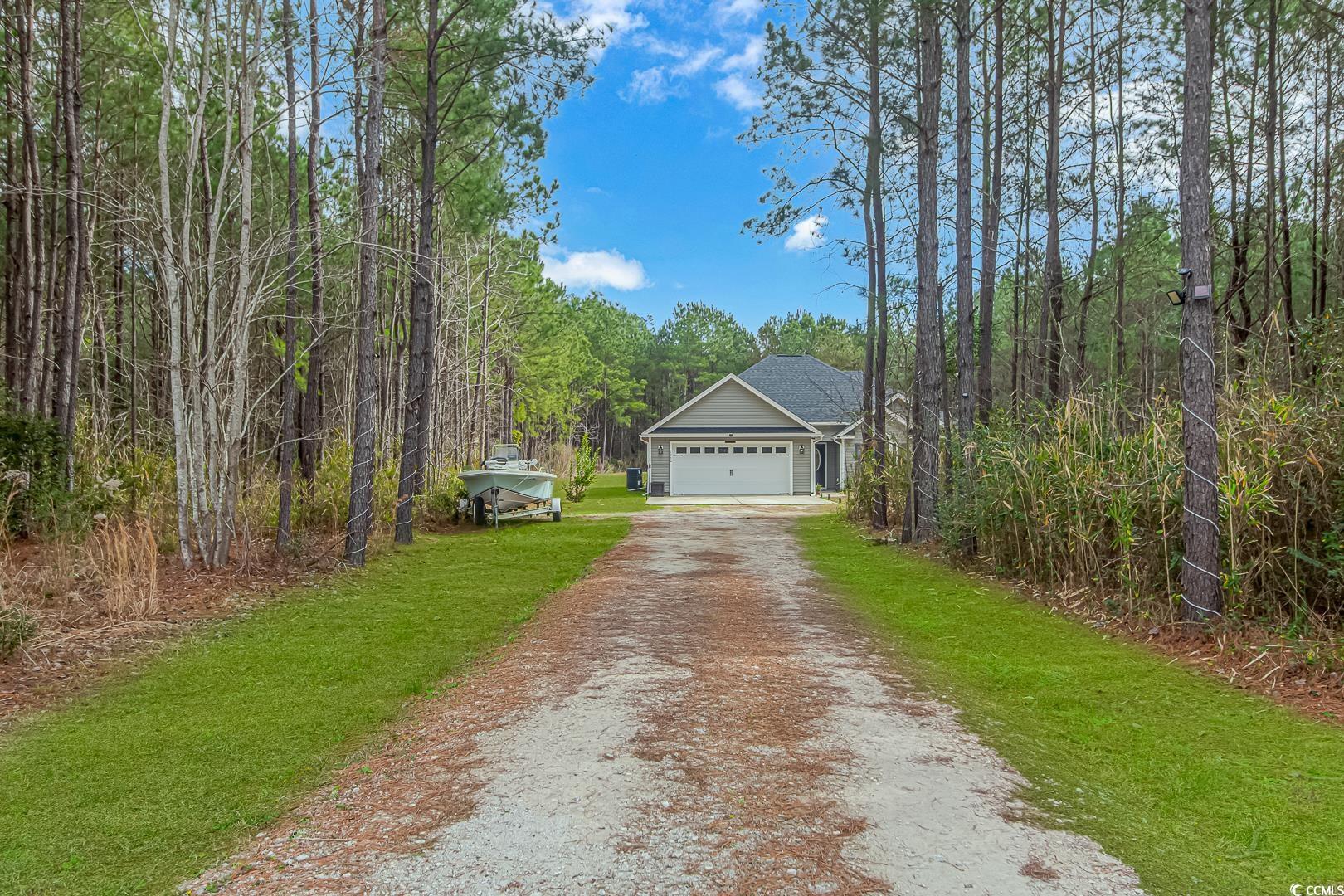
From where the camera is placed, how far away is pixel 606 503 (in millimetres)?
23750

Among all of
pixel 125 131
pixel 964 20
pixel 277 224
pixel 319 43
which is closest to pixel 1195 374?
pixel 964 20

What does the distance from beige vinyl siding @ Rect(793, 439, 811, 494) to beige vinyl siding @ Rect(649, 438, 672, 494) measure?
4.28 metres

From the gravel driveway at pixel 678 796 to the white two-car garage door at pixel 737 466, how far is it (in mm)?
20563

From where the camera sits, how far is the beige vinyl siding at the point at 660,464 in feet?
87.3

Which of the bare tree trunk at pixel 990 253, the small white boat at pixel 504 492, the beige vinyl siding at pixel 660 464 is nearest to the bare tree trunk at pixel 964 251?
the bare tree trunk at pixel 990 253

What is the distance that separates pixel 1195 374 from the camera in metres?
6.18

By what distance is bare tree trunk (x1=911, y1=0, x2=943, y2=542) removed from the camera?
1200cm

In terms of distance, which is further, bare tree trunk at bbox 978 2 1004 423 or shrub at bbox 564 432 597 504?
shrub at bbox 564 432 597 504

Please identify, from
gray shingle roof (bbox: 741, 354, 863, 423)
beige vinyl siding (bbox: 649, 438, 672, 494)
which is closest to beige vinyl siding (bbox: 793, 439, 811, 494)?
gray shingle roof (bbox: 741, 354, 863, 423)

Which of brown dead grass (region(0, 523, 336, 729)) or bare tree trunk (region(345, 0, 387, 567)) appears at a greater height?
bare tree trunk (region(345, 0, 387, 567))

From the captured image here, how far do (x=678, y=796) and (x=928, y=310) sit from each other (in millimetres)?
10374

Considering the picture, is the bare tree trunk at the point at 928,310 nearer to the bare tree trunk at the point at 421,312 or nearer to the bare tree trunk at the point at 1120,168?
the bare tree trunk at the point at 1120,168

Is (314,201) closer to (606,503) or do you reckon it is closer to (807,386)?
(606,503)

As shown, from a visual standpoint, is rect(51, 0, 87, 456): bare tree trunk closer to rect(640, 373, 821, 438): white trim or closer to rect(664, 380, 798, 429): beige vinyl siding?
rect(640, 373, 821, 438): white trim
